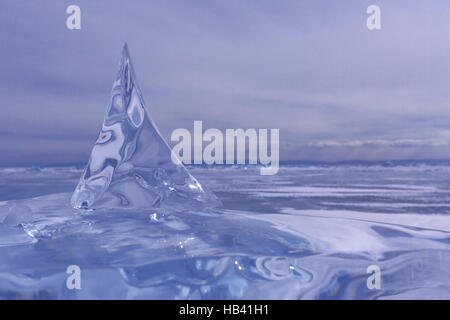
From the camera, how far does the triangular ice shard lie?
313 cm

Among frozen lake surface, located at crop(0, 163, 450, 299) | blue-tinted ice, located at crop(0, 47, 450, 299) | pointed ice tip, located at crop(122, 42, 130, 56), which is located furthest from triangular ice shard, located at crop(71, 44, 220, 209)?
pointed ice tip, located at crop(122, 42, 130, 56)

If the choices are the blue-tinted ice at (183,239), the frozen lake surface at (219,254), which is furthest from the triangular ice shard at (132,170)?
the frozen lake surface at (219,254)

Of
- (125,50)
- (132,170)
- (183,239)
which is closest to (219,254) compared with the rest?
(183,239)

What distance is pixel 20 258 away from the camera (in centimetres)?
200

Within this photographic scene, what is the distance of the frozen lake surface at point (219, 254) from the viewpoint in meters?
1.63

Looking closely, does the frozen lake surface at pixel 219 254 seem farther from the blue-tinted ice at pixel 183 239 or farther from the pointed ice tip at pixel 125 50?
the pointed ice tip at pixel 125 50

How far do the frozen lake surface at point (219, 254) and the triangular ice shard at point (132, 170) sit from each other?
138mm

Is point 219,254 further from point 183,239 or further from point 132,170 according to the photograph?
point 132,170

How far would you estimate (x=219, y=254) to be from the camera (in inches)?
79.7

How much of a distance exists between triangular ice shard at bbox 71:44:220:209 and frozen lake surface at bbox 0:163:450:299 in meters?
0.14

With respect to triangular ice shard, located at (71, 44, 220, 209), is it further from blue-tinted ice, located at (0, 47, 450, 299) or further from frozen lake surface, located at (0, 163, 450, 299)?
frozen lake surface, located at (0, 163, 450, 299)

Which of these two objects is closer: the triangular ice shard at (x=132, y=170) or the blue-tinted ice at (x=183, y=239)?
the blue-tinted ice at (x=183, y=239)

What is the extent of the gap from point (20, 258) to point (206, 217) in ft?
4.83
